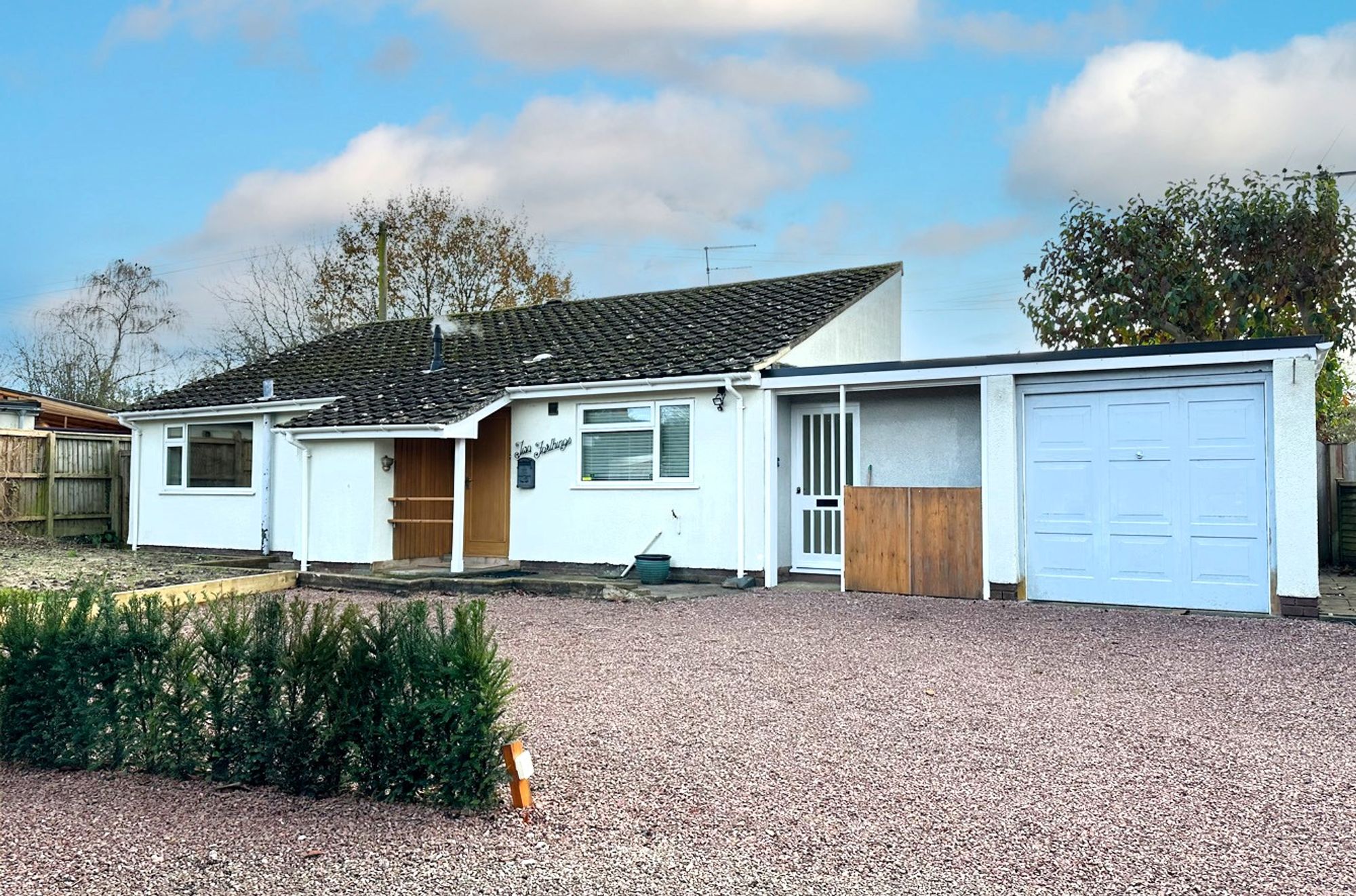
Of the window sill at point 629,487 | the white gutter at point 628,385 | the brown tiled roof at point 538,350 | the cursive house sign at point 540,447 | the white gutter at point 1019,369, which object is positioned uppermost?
the brown tiled roof at point 538,350

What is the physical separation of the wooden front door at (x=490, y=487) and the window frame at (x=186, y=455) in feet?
13.7

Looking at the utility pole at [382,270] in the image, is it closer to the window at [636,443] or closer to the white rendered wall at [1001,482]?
the window at [636,443]

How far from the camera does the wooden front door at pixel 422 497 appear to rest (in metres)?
15.4

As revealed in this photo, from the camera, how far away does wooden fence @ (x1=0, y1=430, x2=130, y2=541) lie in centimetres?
1934

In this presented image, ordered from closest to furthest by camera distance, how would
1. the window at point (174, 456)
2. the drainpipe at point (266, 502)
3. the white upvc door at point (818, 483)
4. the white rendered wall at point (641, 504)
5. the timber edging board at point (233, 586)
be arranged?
the timber edging board at point (233, 586) → the white rendered wall at point (641, 504) → the white upvc door at point (818, 483) → the drainpipe at point (266, 502) → the window at point (174, 456)

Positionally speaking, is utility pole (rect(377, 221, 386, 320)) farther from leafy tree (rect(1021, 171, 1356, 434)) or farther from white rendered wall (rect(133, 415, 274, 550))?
leafy tree (rect(1021, 171, 1356, 434))

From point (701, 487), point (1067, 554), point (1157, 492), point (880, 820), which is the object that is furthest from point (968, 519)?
point (880, 820)

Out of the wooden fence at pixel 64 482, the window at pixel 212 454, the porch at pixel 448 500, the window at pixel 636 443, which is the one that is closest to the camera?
the window at pixel 636 443

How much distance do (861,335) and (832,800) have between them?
11972mm

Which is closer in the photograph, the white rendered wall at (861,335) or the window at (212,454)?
the white rendered wall at (861,335)

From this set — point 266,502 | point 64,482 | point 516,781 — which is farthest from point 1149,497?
point 64,482

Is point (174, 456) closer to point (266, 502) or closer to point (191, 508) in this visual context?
point (191, 508)

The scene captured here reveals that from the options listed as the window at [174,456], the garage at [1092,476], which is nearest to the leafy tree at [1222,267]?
the garage at [1092,476]

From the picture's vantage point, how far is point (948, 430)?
42.3 feet
